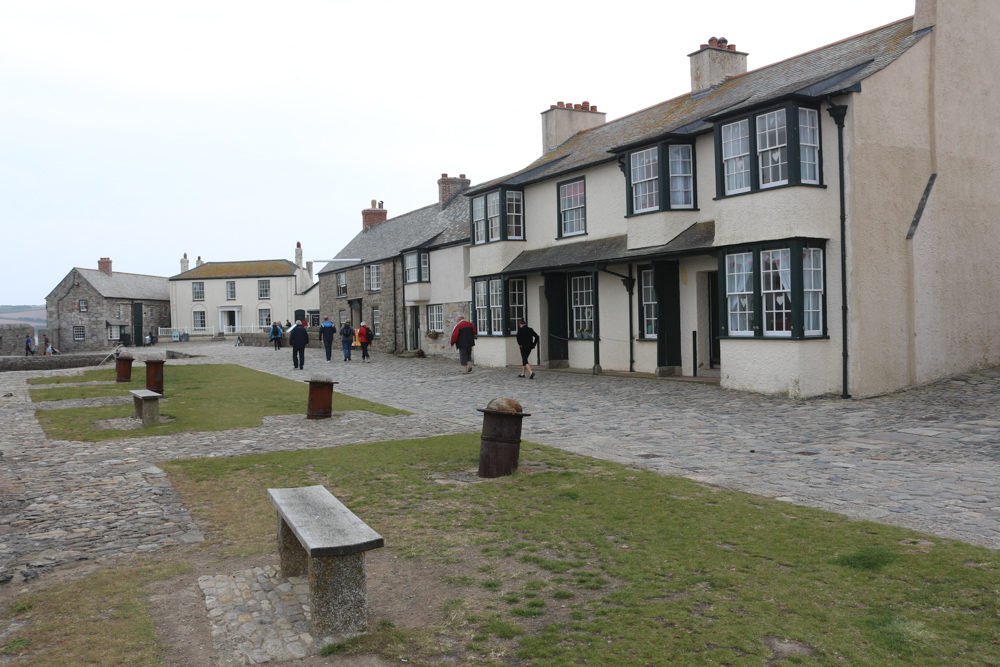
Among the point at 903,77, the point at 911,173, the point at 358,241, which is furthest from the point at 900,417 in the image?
the point at 358,241

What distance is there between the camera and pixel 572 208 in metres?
22.5

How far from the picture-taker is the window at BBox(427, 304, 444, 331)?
104ft

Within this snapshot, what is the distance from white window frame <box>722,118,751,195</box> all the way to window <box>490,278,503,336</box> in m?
10.2

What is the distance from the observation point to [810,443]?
33.7 feet

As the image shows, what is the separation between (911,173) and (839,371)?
4.51 metres

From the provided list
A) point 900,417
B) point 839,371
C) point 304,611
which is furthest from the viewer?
point 839,371

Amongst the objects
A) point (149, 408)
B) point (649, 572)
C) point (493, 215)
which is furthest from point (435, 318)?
point (649, 572)

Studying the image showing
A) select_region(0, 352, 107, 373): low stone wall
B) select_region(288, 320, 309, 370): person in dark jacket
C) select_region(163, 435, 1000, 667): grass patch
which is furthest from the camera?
select_region(0, 352, 107, 373): low stone wall

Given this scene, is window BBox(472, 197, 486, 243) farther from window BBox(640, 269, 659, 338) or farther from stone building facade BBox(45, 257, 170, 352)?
stone building facade BBox(45, 257, 170, 352)

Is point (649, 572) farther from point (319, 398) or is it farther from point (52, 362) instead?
point (52, 362)

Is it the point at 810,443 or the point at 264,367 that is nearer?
the point at 810,443

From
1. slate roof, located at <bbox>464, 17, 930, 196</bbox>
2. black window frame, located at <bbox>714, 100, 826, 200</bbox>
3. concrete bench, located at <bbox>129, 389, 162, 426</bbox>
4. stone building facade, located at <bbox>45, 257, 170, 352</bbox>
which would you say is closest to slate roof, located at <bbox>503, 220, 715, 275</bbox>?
black window frame, located at <bbox>714, 100, 826, 200</bbox>

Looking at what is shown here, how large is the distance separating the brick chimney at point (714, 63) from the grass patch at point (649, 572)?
16855 millimetres

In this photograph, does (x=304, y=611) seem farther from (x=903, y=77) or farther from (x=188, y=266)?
(x=188, y=266)
